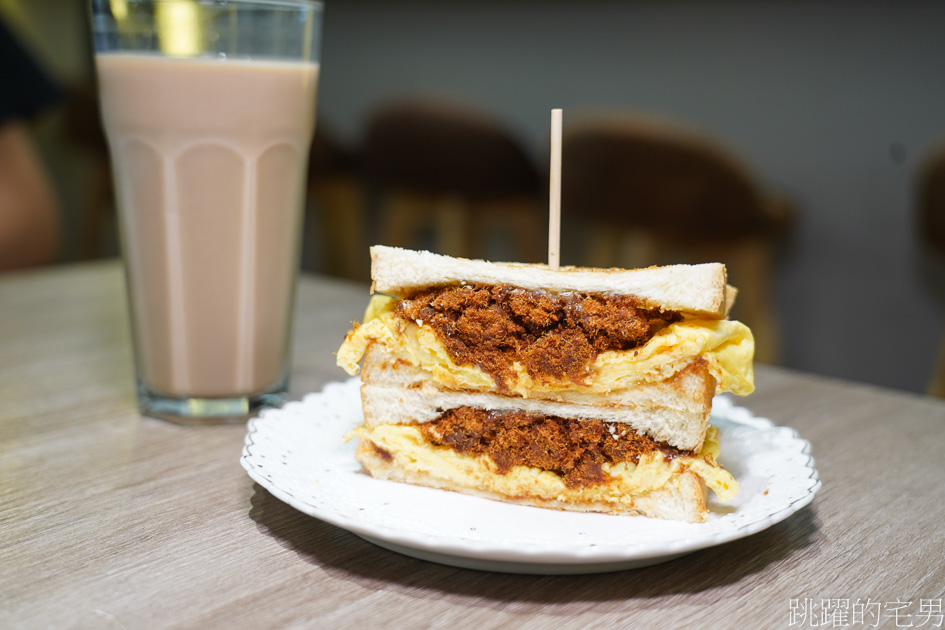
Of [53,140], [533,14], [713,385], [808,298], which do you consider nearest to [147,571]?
[713,385]

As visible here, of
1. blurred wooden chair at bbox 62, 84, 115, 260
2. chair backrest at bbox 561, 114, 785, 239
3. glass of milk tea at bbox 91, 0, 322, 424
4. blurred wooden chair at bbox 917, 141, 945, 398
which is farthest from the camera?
blurred wooden chair at bbox 62, 84, 115, 260

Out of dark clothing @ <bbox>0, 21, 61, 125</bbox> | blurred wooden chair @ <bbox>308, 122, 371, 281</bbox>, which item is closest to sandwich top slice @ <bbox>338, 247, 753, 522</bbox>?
dark clothing @ <bbox>0, 21, 61, 125</bbox>

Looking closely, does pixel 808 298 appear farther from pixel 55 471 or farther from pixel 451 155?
pixel 55 471

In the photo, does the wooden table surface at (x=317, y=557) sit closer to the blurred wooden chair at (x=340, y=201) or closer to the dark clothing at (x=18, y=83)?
the dark clothing at (x=18, y=83)

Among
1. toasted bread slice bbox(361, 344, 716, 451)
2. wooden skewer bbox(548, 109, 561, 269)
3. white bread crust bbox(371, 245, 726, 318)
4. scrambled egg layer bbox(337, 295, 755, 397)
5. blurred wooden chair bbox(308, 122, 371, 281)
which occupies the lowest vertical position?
blurred wooden chair bbox(308, 122, 371, 281)

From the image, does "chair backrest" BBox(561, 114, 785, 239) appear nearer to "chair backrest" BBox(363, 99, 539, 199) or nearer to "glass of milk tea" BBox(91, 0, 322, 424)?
"chair backrest" BBox(363, 99, 539, 199)

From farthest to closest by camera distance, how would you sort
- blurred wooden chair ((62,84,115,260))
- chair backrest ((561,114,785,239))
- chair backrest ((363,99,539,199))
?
blurred wooden chair ((62,84,115,260)) → chair backrest ((363,99,539,199)) → chair backrest ((561,114,785,239))

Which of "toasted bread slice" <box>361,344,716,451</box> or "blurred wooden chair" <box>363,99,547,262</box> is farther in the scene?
"blurred wooden chair" <box>363,99,547,262</box>

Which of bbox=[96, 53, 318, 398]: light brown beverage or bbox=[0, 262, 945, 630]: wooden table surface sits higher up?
bbox=[96, 53, 318, 398]: light brown beverage
